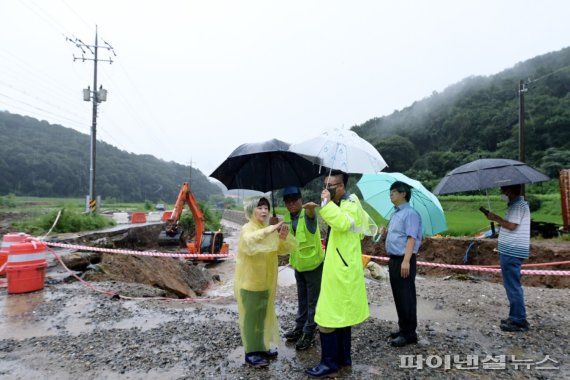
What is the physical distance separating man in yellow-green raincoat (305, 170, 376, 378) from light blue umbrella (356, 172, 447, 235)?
117cm

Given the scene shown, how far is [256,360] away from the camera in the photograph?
3275 millimetres

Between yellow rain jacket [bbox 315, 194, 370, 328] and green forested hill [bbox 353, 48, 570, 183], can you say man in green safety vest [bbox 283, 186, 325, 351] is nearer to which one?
yellow rain jacket [bbox 315, 194, 370, 328]

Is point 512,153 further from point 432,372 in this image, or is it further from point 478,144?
point 432,372

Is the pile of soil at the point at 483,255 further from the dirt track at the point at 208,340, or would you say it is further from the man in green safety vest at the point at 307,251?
the man in green safety vest at the point at 307,251

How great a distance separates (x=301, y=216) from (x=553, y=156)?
130ft

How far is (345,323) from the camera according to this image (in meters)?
2.83

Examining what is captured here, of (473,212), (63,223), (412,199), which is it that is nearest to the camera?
(412,199)

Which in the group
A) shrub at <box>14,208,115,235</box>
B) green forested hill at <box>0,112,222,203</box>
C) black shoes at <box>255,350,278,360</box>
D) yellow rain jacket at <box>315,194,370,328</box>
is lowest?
black shoes at <box>255,350,278,360</box>

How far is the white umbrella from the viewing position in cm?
305

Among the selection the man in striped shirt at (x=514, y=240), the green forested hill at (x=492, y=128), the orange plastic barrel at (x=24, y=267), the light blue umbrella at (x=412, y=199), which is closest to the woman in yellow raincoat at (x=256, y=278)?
the light blue umbrella at (x=412, y=199)

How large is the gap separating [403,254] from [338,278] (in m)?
1.06

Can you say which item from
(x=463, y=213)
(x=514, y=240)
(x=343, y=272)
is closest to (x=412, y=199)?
(x=514, y=240)

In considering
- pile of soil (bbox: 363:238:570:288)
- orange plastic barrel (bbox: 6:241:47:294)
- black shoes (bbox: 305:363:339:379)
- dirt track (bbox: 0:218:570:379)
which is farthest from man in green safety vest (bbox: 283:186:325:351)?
pile of soil (bbox: 363:238:570:288)

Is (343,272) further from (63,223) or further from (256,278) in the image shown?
(63,223)
